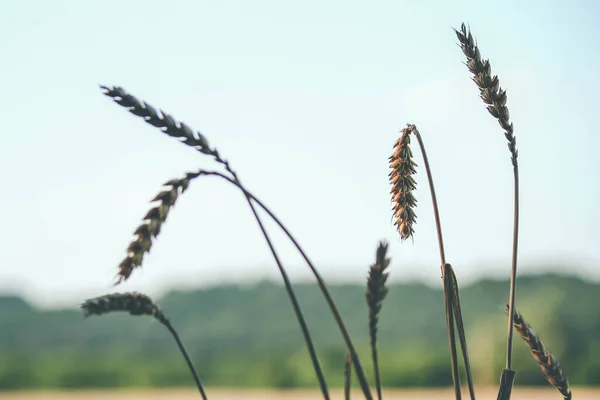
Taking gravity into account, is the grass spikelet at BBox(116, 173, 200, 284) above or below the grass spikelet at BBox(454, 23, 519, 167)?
below

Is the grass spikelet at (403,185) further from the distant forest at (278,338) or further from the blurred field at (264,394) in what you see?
the blurred field at (264,394)

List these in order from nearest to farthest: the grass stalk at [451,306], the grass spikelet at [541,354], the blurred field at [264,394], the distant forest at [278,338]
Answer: the grass stalk at [451,306], the grass spikelet at [541,354], the distant forest at [278,338], the blurred field at [264,394]

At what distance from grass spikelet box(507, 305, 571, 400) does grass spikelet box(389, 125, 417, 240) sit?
0.25 m

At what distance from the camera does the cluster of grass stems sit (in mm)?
1155

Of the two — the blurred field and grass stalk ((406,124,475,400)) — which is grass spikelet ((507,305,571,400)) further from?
the blurred field

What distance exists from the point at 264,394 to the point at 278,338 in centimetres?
2092

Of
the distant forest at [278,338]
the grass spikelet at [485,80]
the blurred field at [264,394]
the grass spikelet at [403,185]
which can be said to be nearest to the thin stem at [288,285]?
the grass spikelet at [403,185]

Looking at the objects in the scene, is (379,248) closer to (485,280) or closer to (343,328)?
(343,328)

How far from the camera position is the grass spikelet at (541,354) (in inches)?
58.0

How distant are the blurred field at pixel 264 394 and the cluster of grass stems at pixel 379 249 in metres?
18.9

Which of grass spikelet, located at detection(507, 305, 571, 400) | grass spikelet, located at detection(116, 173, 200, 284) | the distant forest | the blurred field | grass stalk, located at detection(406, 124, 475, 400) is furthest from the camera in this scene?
the blurred field

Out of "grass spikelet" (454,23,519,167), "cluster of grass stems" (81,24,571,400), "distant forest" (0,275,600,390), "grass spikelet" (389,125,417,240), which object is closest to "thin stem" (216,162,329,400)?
"cluster of grass stems" (81,24,571,400)

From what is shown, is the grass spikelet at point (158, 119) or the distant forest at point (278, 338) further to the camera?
the distant forest at point (278, 338)

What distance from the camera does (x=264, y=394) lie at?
78.8 feet
